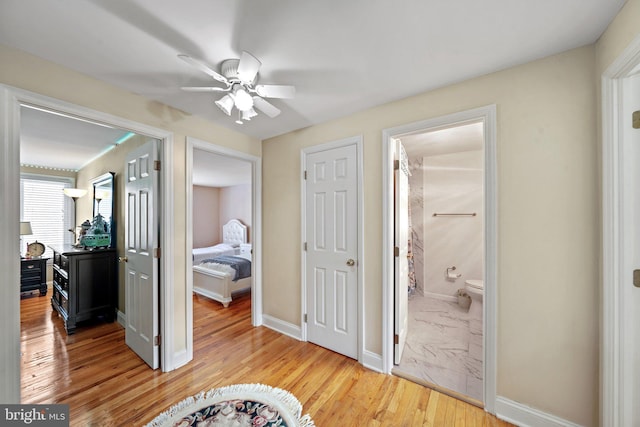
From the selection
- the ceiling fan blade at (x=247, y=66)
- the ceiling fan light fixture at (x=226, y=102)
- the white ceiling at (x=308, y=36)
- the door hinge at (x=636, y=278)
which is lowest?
the door hinge at (x=636, y=278)

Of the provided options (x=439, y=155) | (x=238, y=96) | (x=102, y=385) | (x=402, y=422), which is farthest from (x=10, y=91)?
(x=439, y=155)

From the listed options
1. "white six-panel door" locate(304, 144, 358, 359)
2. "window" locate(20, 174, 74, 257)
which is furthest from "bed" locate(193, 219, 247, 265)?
"white six-panel door" locate(304, 144, 358, 359)

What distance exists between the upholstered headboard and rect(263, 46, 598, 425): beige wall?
5.79 meters

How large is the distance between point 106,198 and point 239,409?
3447 mm

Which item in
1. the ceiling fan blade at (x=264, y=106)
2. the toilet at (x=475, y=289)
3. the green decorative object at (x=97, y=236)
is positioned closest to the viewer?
the ceiling fan blade at (x=264, y=106)

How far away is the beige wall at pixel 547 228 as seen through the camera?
1378mm

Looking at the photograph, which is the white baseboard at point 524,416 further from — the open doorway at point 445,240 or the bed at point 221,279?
the bed at point 221,279

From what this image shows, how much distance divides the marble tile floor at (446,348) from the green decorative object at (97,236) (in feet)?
12.5

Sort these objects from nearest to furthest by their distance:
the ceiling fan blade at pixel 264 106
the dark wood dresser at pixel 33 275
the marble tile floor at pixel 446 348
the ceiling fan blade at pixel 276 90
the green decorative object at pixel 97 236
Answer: the ceiling fan blade at pixel 276 90, the ceiling fan blade at pixel 264 106, the marble tile floor at pixel 446 348, the green decorative object at pixel 97 236, the dark wood dresser at pixel 33 275

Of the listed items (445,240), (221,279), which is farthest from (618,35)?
(221,279)

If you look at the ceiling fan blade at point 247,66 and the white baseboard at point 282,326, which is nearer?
the ceiling fan blade at point 247,66

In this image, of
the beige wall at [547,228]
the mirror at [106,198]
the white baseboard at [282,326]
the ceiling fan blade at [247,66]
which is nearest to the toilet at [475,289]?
the beige wall at [547,228]

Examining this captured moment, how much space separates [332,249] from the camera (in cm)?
242

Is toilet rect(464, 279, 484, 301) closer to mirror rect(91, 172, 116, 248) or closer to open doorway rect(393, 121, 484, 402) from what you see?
open doorway rect(393, 121, 484, 402)
